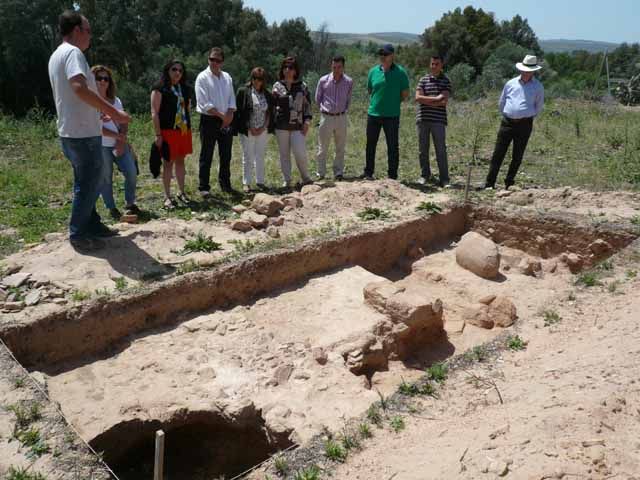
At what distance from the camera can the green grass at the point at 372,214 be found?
6676 millimetres

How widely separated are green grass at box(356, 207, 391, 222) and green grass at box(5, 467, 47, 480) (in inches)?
179

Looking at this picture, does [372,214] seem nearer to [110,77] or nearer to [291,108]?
[291,108]

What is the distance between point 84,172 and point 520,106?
547 centimetres

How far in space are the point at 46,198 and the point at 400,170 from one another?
543cm

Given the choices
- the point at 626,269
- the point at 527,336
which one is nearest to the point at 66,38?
A: the point at 527,336

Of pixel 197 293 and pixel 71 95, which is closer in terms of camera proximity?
pixel 71 95

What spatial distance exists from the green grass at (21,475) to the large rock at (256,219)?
373 centimetres

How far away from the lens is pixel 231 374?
4.36 meters

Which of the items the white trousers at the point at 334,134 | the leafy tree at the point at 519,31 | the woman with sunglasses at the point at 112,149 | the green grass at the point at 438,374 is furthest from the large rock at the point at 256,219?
the leafy tree at the point at 519,31

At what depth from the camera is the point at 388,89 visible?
7.64 m

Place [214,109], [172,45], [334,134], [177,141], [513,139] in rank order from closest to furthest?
[177,141] < [214,109] < [513,139] < [334,134] < [172,45]

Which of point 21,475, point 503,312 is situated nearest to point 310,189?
point 503,312

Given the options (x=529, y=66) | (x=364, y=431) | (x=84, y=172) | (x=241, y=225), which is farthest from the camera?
(x=529, y=66)

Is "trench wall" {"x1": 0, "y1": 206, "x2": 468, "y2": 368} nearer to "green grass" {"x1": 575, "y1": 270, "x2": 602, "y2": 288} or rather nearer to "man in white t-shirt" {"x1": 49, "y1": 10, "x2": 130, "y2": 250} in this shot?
"man in white t-shirt" {"x1": 49, "y1": 10, "x2": 130, "y2": 250}
